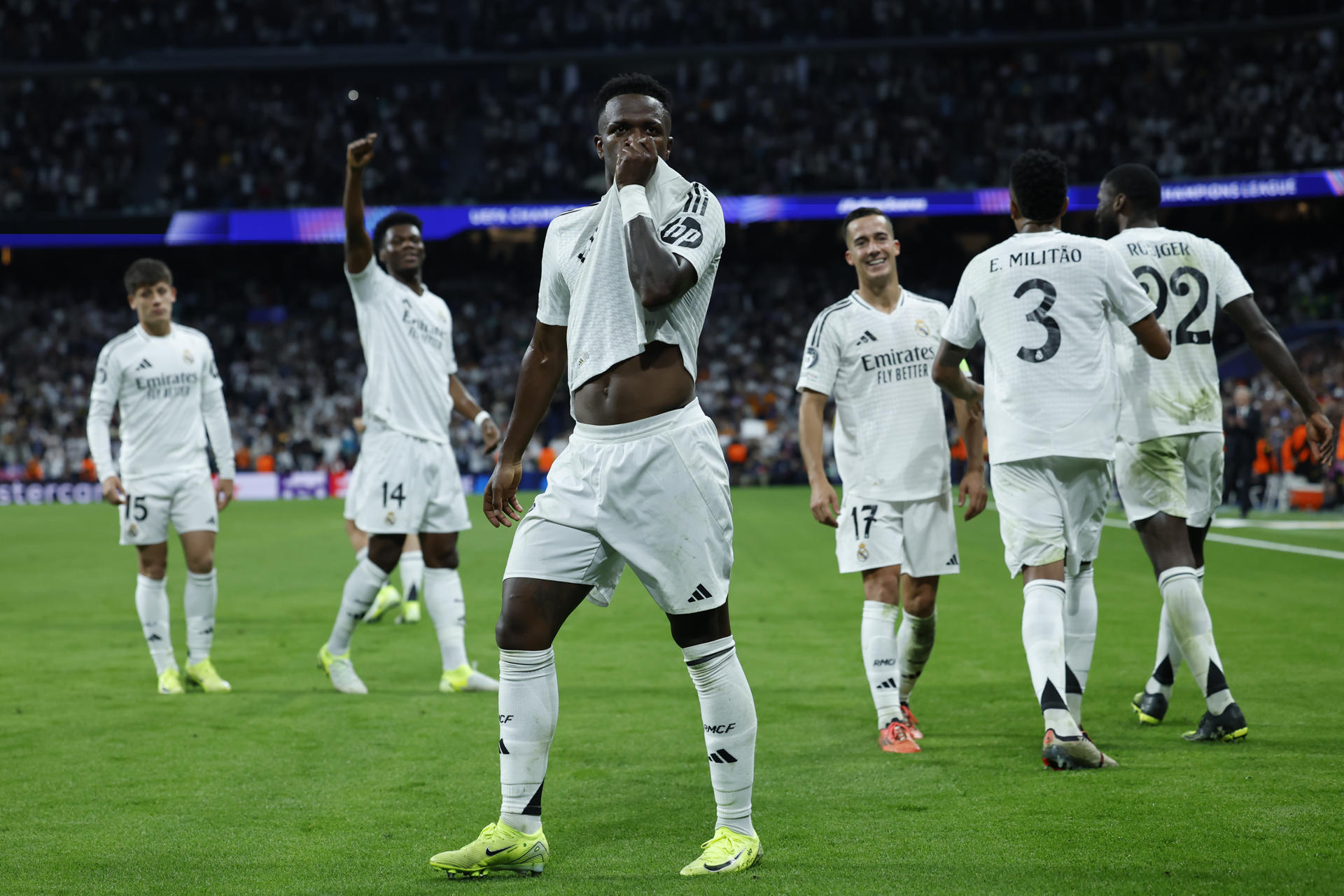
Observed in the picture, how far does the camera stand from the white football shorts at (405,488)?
22.5 feet

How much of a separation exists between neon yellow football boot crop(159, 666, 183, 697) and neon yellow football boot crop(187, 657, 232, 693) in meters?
0.08

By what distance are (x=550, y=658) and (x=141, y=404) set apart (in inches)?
182

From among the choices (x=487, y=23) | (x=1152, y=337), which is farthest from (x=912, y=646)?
(x=487, y=23)

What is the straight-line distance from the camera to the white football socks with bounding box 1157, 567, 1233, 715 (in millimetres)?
5105

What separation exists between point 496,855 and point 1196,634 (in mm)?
3160

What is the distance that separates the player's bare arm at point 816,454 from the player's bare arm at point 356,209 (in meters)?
2.19

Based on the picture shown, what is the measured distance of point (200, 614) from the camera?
7141 millimetres

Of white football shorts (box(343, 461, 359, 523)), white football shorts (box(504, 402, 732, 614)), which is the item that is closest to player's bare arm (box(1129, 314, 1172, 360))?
white football shorts (box(504, 402, 732, 614))

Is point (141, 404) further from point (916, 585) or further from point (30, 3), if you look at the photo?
point (30, 3)

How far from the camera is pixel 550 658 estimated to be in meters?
3.71

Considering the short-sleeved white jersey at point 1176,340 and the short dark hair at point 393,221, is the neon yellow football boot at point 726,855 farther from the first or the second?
the short dark hair at point 393,221

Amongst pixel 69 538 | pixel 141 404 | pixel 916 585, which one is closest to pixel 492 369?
pixel 69 538

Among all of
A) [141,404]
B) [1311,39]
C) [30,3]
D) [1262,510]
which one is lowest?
[1262,510]

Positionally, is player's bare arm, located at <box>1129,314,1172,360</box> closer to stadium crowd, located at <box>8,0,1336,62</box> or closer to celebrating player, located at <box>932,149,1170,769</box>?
celebrating player, located at <box>932,149,1170,769</box>
